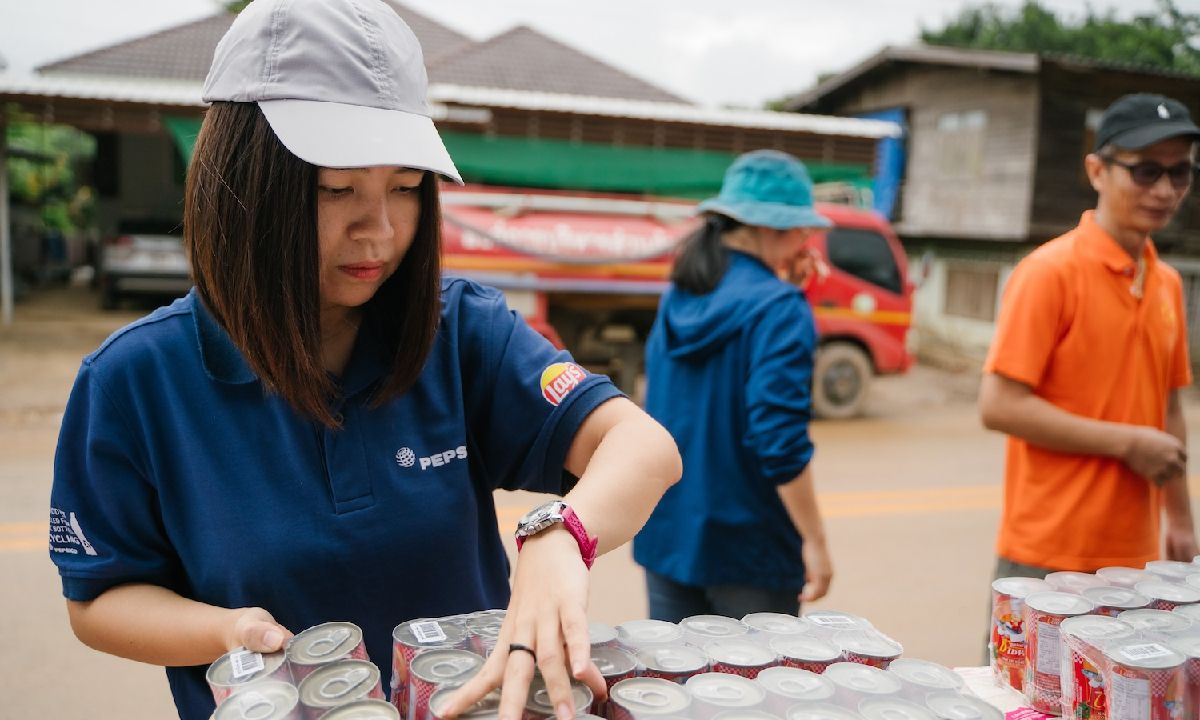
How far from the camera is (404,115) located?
1.32 metres

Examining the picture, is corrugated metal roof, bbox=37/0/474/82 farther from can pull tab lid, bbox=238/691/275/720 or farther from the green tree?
can pull tab lid, bbox=238/691/275/720

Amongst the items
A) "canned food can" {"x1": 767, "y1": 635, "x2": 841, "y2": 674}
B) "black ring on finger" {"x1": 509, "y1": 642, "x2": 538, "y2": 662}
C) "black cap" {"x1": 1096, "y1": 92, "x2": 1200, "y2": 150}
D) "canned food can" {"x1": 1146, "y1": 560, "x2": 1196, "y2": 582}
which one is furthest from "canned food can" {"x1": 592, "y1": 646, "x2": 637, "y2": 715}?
"black cap" {"x1": 1096, "y1": 92, "x2": 1200, "y2": 150}

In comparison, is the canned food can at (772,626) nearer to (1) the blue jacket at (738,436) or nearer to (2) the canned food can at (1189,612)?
(2) the canned food can at (1189,612)

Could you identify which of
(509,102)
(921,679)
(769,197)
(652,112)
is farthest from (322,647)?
(652,112)

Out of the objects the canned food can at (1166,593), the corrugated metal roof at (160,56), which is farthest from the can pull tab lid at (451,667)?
the corrugated metal roof at (160,56)

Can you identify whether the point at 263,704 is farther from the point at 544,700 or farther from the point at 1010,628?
the point at 1010,628

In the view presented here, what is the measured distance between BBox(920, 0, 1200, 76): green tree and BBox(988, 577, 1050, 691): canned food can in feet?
11.9

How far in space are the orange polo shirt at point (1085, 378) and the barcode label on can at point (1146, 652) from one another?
1.26 m

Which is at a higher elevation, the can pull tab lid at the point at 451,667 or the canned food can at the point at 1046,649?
the can pull tab lid at the point at 451,667

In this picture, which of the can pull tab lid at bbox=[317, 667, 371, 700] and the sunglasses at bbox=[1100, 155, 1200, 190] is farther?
the sunglasses at bbox=[1100, 155, 1200, 190]

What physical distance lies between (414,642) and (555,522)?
0.27 m

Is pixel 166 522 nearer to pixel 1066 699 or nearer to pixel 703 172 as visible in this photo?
pixel 1066 699

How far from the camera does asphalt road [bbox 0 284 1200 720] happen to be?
378 centimetres

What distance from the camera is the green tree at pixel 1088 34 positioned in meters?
4.64
